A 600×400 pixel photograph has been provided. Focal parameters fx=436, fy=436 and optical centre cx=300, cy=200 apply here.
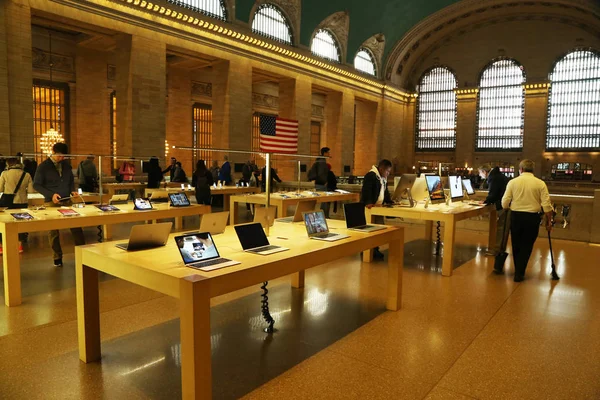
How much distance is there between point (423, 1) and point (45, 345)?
27297 millimetres

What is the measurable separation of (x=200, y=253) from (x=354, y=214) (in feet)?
7.33

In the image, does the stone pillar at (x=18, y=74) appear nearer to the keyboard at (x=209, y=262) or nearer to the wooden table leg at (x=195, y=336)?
the keyboard at (x=209, y=262)

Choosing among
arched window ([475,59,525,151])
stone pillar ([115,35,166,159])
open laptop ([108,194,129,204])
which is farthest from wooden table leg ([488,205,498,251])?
arched window ([475,59,525,151])

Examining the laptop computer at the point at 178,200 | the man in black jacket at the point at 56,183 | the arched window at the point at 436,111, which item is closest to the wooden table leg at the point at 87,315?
the man in black jacket at the point at 56,183

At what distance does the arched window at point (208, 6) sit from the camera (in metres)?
16.2

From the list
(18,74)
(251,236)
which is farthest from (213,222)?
(18,74)

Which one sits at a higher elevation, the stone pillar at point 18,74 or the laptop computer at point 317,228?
the stone pillar at point 18,74

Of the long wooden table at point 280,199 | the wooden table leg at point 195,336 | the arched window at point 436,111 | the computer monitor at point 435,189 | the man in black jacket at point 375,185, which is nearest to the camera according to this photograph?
the wooden table leg at point 195,336

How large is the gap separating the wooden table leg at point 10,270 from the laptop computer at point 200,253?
285cm

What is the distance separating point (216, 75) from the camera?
18766mm

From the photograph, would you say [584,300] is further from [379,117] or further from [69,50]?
[379,117]

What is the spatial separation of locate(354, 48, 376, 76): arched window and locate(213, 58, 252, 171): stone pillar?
9.71 m

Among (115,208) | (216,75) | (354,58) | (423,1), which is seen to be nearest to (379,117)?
(354,58)

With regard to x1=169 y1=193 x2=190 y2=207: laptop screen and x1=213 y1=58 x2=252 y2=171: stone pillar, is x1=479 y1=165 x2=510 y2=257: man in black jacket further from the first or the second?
x1=213 y1=58 x2=252 y2=171: stone pillar
